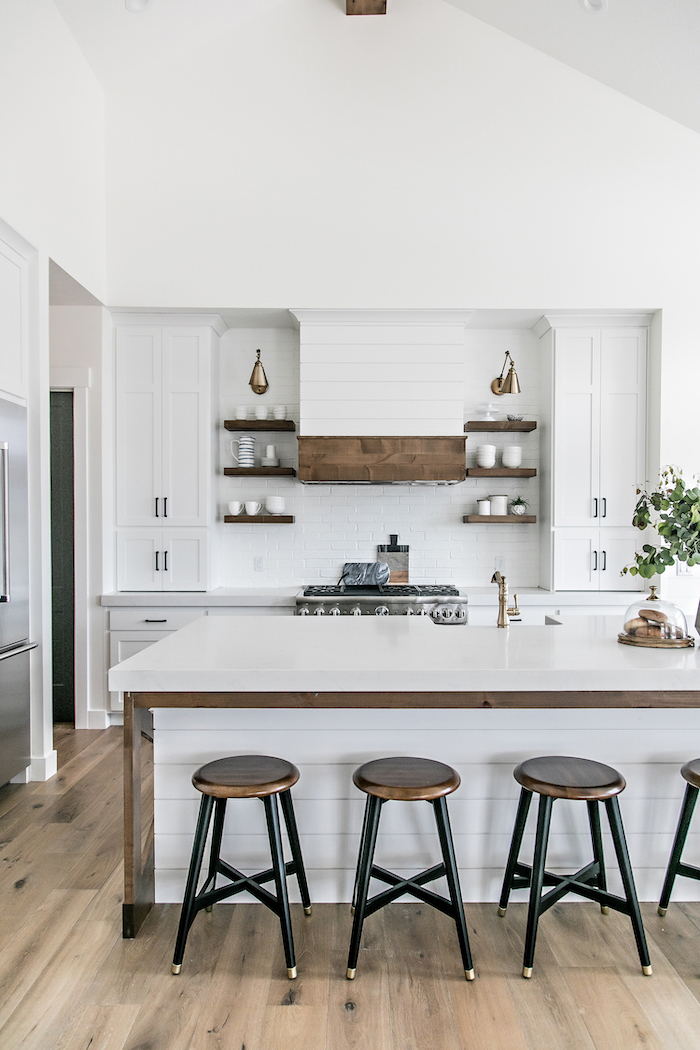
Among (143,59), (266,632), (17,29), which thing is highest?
(143,59)

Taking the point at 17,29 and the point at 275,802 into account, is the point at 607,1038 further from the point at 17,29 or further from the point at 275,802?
the point at 17,29

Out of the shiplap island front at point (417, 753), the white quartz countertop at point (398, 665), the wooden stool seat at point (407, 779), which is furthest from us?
the shiplap island front at point (417, 753)

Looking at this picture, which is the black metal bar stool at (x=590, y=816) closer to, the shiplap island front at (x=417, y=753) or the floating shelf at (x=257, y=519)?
the shiplap island front at (x=417, y=753)

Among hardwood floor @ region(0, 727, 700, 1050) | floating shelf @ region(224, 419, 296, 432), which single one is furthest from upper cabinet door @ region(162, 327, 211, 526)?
hardwood floor @ region(0, 727, 700, 1050)

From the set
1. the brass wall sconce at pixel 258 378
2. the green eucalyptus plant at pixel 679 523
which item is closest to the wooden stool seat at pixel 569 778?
the green eucalyptus plant at pixel 679 523

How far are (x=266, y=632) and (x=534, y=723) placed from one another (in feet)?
3.50

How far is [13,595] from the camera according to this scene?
3428 mm

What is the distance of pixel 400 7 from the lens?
15.3 feet

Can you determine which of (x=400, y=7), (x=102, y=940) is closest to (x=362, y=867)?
(x=102, y=940)

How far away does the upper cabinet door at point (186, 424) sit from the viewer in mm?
4844

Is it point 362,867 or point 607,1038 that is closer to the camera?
point 607,1038

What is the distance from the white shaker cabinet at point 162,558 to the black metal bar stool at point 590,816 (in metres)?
3.14

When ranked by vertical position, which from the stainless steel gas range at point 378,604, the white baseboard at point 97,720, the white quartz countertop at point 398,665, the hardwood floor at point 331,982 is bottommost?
the white baseboard at point 97,720

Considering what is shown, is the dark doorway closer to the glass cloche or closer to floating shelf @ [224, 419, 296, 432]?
floating shelf @ [224, 419, 296, 432]
